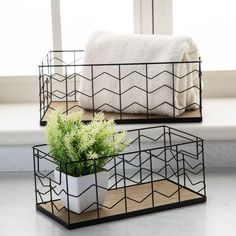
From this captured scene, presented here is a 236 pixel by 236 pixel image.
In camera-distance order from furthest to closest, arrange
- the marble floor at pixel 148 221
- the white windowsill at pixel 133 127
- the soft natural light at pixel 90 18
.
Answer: the soft natural light at pixel 90 18, the white windowsill at pixel 133 127, the marble floor at pixel 148 221

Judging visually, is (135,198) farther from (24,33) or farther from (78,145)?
(24,33)

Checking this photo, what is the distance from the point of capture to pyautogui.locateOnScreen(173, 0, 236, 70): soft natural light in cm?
182

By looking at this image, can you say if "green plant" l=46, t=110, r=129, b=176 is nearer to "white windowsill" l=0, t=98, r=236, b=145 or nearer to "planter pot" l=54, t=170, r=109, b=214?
"planter pot" l=54, t=170, r=109, b=214

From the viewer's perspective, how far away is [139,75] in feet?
5.18

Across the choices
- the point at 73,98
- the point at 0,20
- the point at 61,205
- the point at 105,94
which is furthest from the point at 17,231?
the point at 0,20

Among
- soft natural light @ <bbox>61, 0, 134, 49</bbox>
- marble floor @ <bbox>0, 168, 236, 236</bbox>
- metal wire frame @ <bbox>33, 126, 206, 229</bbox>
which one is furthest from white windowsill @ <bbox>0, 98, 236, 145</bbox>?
soft natural light @ <bbox>61, 0, 134, 49</bbox>

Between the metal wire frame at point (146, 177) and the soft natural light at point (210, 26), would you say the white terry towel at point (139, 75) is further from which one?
the soft natural light at point (210, 26)

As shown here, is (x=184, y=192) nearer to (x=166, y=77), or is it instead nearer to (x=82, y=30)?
(x=166, y=77)

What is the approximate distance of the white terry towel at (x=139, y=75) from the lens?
1.55m

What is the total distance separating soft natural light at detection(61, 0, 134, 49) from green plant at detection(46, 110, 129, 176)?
57 centimetres

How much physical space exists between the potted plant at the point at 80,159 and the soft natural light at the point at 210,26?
24.3 inches

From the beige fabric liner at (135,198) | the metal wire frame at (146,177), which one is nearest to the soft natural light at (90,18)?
the metal wire frame at (146,177)

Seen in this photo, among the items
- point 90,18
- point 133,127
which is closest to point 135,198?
point 133,127

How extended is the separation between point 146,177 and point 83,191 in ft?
0.66
